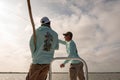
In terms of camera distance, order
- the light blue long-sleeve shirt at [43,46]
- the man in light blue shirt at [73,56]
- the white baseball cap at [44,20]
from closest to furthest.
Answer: the light blue long-sleeve shirt at [43,46], the white baseball cap at [44,20], the man in light blue shirt at [73,56]

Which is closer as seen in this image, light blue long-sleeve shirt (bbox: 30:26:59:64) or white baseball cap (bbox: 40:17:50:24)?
light blue long-sleeve shirt (bbox: 30:26:59:64)

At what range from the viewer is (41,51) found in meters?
6.25

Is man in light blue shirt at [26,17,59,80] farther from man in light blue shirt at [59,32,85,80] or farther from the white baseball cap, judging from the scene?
man in light blue shirt at [59,32,85,80]

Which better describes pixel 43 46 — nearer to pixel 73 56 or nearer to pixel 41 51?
pixel 41 51

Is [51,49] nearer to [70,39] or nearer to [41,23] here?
[41,23]

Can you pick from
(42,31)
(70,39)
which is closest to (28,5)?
(42,31)

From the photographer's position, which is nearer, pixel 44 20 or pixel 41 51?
pixel 41 51

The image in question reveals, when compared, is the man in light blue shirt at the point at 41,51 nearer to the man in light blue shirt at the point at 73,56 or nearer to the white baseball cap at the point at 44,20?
the white baseball cap at the point at 44,20

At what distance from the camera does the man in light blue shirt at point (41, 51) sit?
246 inches

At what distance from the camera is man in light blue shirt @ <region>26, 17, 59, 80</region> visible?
624 centimetres

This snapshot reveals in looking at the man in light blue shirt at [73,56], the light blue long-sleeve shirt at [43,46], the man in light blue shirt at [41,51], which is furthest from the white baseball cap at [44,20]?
the man in light blue shirt at [73,56]

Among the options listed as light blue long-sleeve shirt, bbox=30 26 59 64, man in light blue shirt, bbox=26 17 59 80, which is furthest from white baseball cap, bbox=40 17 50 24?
light blue long-sleeve shirt, bbox=30 26 59 64

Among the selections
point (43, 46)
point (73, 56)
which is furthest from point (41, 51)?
point (73, 56)

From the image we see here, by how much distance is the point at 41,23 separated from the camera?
6.44 meters
